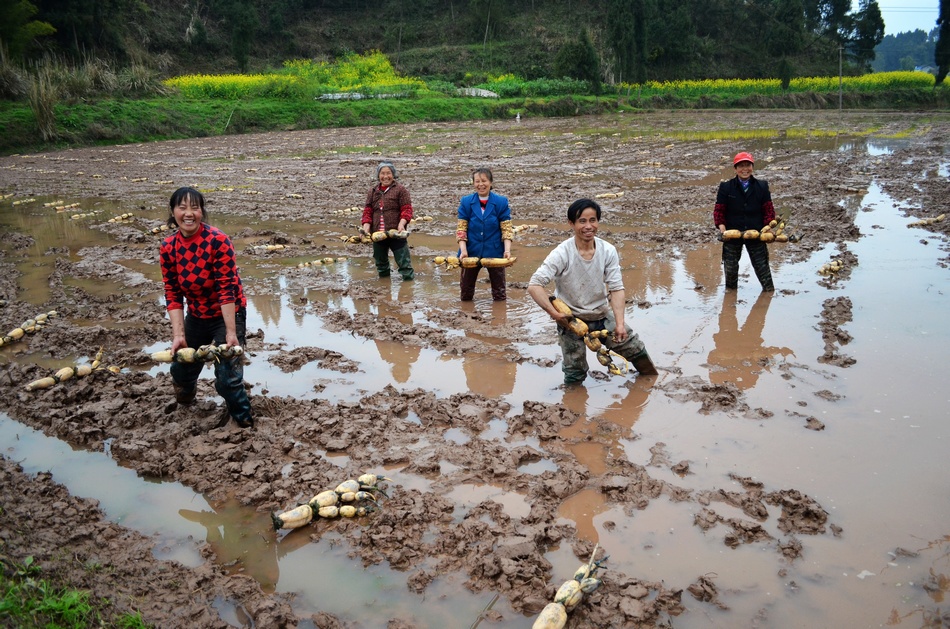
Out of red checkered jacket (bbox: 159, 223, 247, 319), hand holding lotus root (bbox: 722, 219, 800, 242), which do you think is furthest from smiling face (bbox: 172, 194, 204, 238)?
hand holding lotus root (bbox: 722, 219, 800, 242)

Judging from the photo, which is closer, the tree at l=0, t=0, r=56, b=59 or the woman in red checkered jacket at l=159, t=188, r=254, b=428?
the woman in red checkered jacket at l=159, t=188, r=254, b=428

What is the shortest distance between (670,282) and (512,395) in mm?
3775

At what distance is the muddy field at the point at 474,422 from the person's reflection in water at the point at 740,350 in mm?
34

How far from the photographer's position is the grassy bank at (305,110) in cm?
2905

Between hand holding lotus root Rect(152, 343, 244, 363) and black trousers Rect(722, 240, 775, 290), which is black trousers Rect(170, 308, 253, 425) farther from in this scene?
black trousers Rect(722, 240, 775, 290)

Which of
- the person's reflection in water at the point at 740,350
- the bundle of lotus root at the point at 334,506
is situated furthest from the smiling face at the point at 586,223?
the bundle of lotus root at the point at 334,506

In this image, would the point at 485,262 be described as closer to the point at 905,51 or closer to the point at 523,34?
the point at 523,34

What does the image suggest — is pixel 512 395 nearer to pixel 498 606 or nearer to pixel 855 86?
pixel 498 606

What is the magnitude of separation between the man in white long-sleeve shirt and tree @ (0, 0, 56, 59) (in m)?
34.6

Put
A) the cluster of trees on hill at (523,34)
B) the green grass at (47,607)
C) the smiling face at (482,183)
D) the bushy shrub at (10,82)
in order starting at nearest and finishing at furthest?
1. the green grass at (47,607)
2. the smiling face at (482,183)
3. the bushy shrub at (10,82)
4. the cluster of trees on hill at (523,34)

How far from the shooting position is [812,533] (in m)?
3.77

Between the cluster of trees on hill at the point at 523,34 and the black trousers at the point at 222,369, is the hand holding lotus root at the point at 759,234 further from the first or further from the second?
the cluster of trees on hill at the point at 523,34

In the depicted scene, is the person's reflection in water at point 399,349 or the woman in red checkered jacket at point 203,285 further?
the person's reflection in water at point 399,349

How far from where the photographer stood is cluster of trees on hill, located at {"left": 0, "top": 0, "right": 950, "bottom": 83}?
50938 mm
